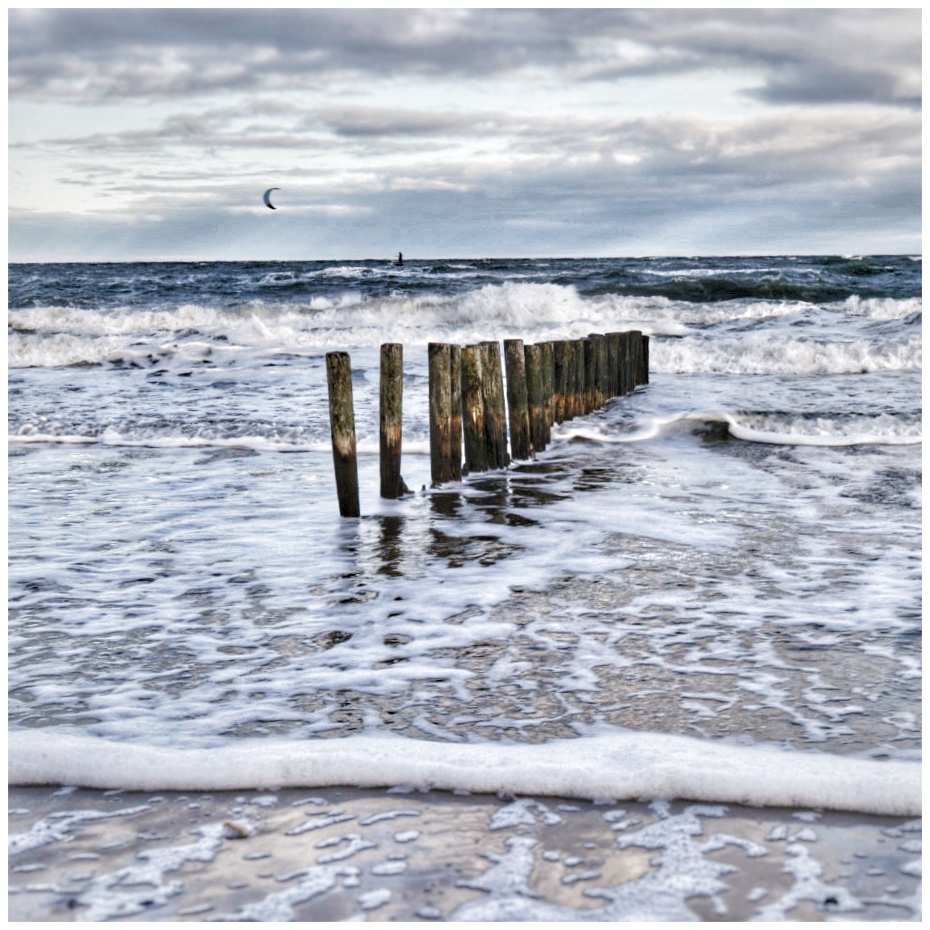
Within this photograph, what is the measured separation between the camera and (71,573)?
20.1 ft

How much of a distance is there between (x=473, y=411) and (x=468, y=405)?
0.25 feet

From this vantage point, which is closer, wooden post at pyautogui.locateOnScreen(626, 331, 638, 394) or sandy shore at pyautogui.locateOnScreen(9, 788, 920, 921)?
sandy shore at pyautogui.locateOnScreen(9, 788, 920, 921)

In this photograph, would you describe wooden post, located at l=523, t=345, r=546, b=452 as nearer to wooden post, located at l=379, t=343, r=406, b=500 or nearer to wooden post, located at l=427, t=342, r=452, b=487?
wooden post, located at l=427, t=342, r=452, b=487

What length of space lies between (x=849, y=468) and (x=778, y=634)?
17.0 ft

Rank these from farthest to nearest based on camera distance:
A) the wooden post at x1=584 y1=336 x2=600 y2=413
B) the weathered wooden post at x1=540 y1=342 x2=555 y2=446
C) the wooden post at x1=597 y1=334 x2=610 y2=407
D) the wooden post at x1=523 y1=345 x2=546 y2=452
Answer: the wooden post at x1=597 y1=334 x2=610 y2=407
the wooden post at x1=584 y1=336 x2=600 y2=413
the weathered wooden post at x1=540 y1=342 x2=555 y2=446
the wooden post at x1=523 y1=345 x2=546 y2=452

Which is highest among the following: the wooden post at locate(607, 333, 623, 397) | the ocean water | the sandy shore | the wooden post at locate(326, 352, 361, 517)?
the wooden post at locate(607, 333, 623, 397)

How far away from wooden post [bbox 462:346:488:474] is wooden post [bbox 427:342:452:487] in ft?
1.32

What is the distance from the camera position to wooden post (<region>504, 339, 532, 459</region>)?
9367 mm

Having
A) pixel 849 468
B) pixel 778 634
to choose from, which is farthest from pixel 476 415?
pixel 778 634

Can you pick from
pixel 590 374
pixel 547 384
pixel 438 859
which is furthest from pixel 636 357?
pixel 438 859

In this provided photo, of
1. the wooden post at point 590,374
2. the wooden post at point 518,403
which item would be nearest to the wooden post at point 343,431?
the wooden post at point 518,403

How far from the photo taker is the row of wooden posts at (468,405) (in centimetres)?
745

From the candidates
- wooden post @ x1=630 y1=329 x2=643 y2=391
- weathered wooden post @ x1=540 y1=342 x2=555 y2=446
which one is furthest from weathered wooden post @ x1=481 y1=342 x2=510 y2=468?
wooden post @ x1=630 y1=329 x2=643 y2=391

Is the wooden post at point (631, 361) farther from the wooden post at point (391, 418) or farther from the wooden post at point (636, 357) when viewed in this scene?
the wooden post at point (391, 418)
